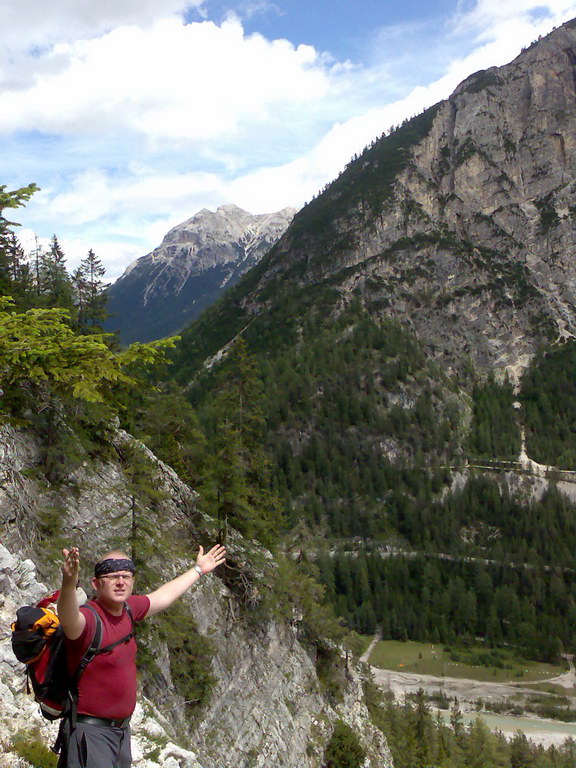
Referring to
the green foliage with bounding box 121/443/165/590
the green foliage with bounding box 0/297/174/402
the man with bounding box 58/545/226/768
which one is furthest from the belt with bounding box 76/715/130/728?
the green foliage with bounding box 121/443/165/590

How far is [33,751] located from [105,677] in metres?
4.64

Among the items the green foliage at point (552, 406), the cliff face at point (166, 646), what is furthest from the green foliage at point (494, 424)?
the cliff face at point (166, 646)

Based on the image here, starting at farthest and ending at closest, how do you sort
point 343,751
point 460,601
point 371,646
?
point 460,601, point 371,646, point 343,751

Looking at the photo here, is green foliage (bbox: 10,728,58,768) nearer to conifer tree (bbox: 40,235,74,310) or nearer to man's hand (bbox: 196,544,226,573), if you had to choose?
man's hand (bbox: 196,544,226,573)

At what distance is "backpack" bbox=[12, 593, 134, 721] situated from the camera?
4711 mm

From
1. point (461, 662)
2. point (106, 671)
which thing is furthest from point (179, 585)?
point (461, 662)

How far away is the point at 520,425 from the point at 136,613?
196 meters

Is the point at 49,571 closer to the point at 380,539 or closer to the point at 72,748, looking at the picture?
the point at 72,748

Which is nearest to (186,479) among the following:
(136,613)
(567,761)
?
(136,613)

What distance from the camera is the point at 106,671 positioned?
202 inches

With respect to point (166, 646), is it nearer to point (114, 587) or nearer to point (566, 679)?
point (114, 587)

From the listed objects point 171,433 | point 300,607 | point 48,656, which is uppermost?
point 48,656

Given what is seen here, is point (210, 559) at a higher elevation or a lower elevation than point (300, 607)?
higher

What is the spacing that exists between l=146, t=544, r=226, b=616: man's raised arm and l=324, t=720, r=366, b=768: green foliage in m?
26.8
